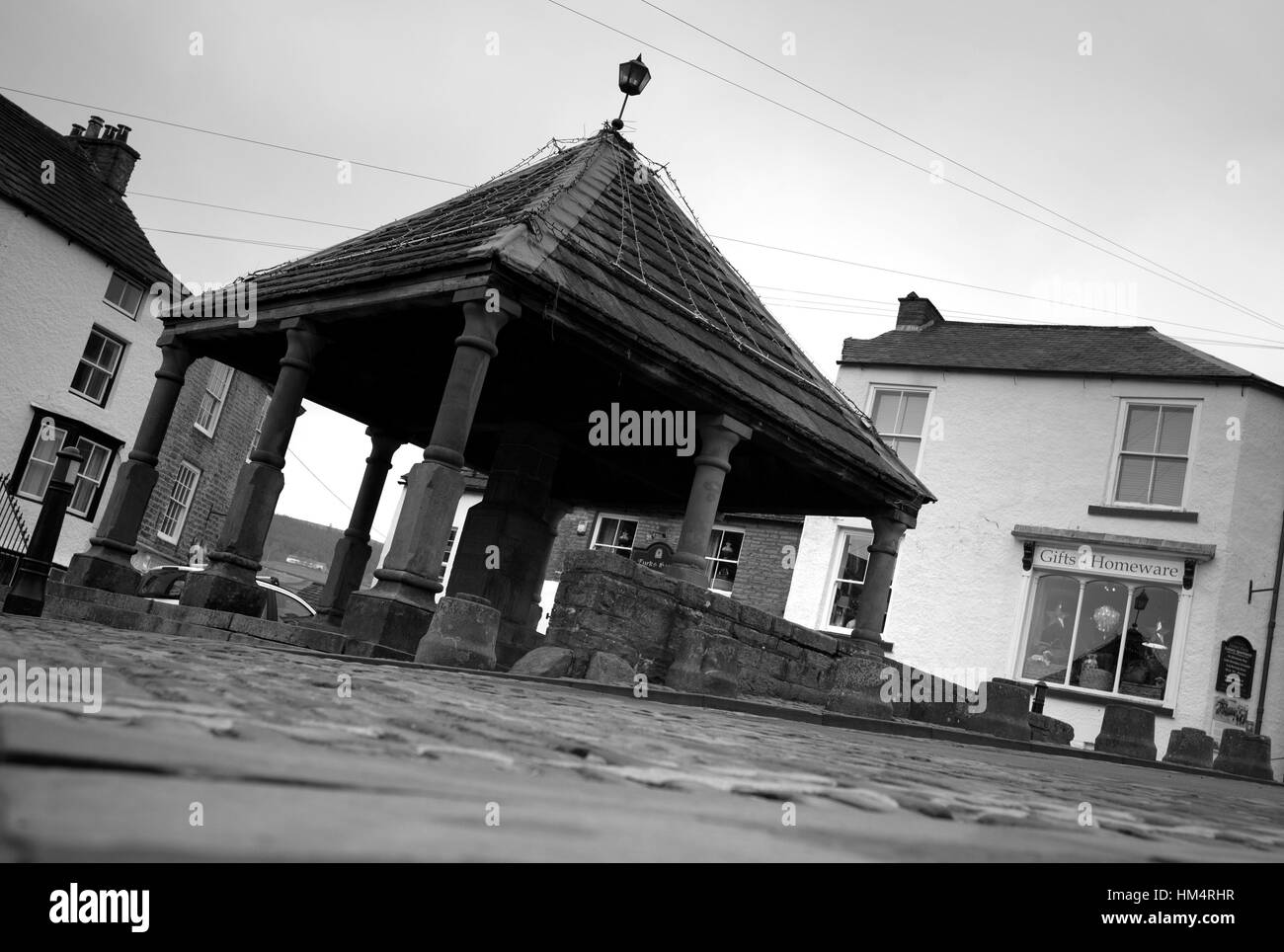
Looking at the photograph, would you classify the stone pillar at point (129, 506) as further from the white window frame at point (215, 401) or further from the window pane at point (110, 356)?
the white window frame at point (215, 401)

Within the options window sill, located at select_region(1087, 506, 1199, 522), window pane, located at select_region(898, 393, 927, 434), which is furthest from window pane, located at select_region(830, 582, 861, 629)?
window sill, located at select_region(1087, 506, 1199, 522)

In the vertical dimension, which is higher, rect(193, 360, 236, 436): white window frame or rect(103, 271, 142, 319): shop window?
rect(103, 271, 142, 319): shop window

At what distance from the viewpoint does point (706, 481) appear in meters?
10.7

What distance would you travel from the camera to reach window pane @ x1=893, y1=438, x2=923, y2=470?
22.2m

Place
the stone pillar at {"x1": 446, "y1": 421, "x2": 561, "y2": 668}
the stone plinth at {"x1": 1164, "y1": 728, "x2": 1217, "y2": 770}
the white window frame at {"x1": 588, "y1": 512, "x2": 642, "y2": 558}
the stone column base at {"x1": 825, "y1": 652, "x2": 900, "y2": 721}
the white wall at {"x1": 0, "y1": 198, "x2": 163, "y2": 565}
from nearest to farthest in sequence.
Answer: the stone column base at {"x1": 825, "y1": 652, "x2": 900, "y2": 721}
the stone plinth at {"x1": 1164, "y1": 728, "x2": 1217, "y2": 770}
the stone pillar at {"x1": 446, "y1": 421, "x2": 561, "y2": 668}
the white wall at {"x1": 0, "y1": 198, "x2": 163, "y2": 565}
the white window frame at {"x1": 588, "y1": 512, "x2": 642, "y2": 558}

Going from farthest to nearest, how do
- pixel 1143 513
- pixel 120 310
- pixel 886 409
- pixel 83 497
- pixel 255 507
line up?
pixel 120 310
pixel 83 497
pixel 886 409
pixel 1143 513
pixel 255 507

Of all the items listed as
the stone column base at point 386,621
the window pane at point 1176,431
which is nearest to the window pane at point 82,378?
the stone column base at point 386,621

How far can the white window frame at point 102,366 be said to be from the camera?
2503 centimetres

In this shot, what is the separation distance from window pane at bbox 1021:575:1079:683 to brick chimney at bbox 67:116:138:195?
25.9 meters

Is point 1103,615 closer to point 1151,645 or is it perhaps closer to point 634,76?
point 1151,645

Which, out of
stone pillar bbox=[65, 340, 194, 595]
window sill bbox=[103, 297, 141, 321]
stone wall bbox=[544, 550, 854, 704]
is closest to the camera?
stone wall bbox=[544, 550, 854, 704]

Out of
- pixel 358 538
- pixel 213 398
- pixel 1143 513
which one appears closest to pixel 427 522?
pixel 358 538

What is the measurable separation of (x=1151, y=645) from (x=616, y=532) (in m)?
12.0

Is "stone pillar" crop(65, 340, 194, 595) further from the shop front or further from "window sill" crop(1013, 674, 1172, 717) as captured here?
the shop front
